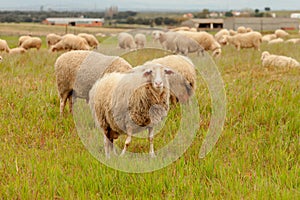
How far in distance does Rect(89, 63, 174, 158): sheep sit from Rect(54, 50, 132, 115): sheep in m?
0.95

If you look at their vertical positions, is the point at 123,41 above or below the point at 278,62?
above

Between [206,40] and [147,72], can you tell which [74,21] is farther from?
[147,72]

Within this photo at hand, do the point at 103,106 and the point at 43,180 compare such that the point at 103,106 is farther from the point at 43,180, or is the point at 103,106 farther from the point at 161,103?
the point at 43,180

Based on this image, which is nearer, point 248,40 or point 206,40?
point 206,40

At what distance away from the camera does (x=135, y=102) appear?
12.0 feet

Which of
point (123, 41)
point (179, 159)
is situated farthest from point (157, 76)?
point (123, 41)

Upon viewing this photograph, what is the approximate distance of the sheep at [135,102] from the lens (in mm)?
3578

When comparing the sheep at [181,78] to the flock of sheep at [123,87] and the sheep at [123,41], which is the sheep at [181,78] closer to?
the flock of sheep at [123,87]

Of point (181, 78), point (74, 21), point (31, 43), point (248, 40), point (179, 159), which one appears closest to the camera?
point (179, 159)

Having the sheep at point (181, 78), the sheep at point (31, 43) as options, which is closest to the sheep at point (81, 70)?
the sheep at point (181, 78)

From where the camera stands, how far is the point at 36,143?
4.32 metres

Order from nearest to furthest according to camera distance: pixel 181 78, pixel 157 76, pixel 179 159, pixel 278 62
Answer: pixel 157 76 < pixel 179 159 < pixel 181 78 < pixel 278 62

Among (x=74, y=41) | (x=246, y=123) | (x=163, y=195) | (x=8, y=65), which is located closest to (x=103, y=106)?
(x=163, y=195)

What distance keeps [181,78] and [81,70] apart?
4.19 ft
